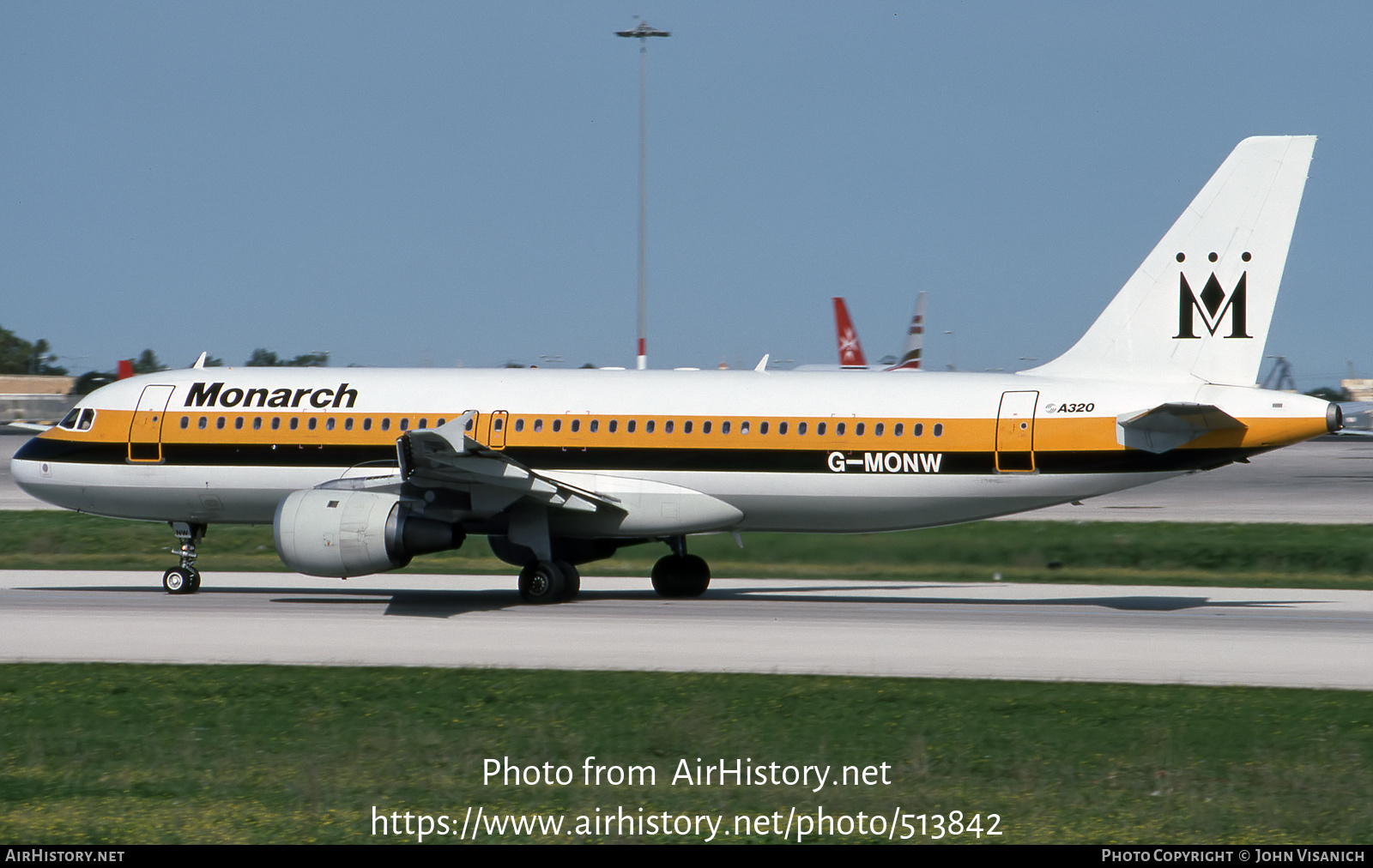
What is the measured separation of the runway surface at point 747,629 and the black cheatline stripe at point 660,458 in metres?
2.36

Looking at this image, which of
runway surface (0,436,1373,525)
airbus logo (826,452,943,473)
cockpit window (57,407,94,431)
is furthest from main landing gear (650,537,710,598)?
runway surface (0,436,1373,525)

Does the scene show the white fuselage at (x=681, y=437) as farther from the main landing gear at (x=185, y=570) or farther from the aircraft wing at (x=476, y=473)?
the aircraft wing at (x=476, y=473)

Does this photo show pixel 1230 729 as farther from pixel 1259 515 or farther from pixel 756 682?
pixel 1259 515

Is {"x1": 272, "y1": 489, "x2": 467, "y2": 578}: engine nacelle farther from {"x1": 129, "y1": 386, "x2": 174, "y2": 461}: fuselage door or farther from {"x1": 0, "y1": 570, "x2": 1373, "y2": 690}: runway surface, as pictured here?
{"x1": 129, "y1": 386, "x2": 174, "y2": 461}: fuselage door

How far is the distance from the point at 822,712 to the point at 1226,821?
4.98 metres

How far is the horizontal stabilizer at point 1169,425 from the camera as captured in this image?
74.7 feet

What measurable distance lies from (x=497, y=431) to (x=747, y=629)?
676 centimetres

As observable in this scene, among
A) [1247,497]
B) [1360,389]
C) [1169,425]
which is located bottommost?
[1360,389]

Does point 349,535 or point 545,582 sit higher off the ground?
point 349,535

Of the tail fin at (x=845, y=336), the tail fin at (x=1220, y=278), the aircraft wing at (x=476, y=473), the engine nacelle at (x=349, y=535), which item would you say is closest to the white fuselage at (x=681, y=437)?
the tail fin at (x=1220, y=278)

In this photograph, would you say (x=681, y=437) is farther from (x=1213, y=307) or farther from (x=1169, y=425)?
(x=1213, y=307)

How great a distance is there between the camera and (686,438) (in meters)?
25.6

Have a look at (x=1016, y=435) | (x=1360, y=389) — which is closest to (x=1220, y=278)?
(x=1016, y=435)

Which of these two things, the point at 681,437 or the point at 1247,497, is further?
the point at 1247,497
